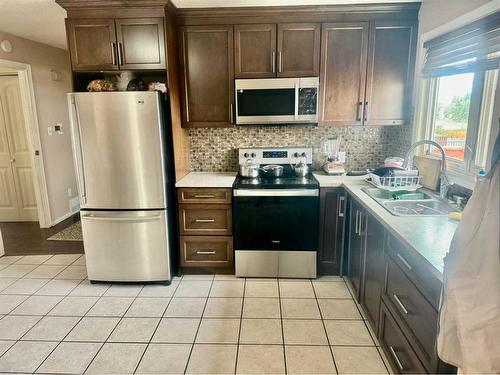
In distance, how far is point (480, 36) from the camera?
1806 mm

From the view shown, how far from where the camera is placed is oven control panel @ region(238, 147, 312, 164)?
3.11m

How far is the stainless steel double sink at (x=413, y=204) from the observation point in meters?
1.94

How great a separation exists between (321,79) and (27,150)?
153 inches

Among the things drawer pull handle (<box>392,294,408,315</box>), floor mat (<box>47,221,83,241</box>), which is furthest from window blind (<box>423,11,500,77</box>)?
floor mat (<box>47,221,83,241</box>)

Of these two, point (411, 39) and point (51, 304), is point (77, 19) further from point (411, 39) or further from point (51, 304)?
point (411, 39)

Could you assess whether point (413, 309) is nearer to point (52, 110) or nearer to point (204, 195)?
point (204, 195)

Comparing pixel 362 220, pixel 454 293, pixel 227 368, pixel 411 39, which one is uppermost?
pixel 411 39

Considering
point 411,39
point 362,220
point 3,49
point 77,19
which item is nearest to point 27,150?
point 3,49

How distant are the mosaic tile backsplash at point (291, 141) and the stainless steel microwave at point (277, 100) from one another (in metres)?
0.38

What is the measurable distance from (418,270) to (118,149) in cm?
Result: 219

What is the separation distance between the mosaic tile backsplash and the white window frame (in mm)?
529

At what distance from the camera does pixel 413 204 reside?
2119 mm

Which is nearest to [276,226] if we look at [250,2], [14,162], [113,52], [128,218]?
[128,218]

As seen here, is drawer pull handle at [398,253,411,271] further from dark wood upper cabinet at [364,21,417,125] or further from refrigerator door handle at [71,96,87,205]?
refrigerator door handle at [71,96,87,205]
